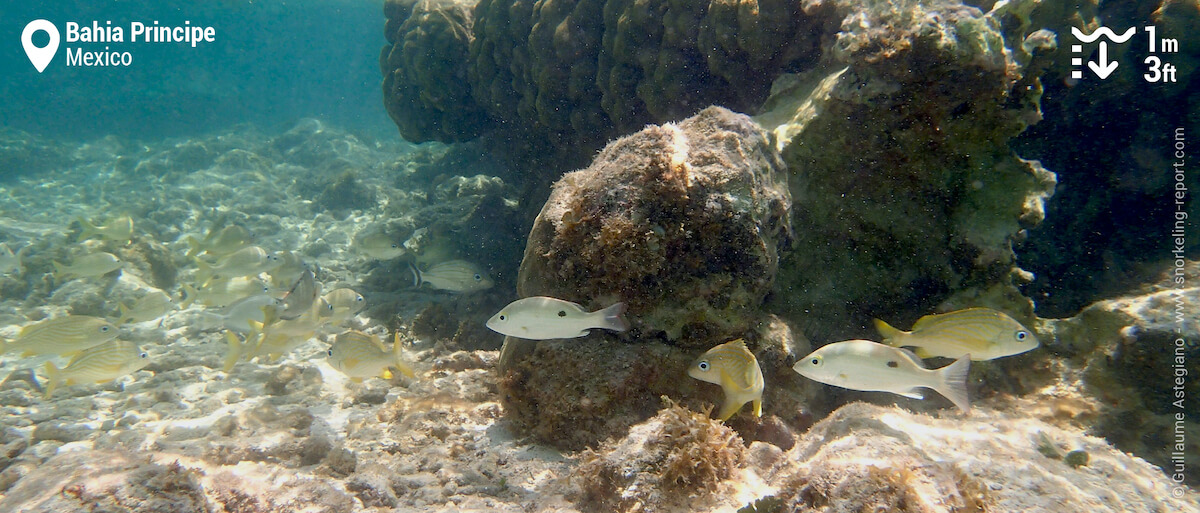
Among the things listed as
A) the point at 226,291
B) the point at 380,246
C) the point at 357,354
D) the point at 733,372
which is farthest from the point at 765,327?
the point at 226,291

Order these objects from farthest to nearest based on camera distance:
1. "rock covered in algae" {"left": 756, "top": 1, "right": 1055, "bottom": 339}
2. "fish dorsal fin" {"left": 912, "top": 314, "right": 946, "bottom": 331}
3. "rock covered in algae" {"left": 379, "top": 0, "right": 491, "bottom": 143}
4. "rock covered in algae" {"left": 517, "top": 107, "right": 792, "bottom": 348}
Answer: "rock covered in algae" {"left": 379, "top": 0, "right": 491, "bottom": 143}, "rock covered in algae" {"left": 756, "top": 1, "right": 1055, "bottom": 339}, "rock covered in algae" {"left": 517, "top": 107, "right": 792, "bottom": 348}, "fish dorsal fin" {"left": 912, "top": 314, "right": 946, "bottom": 331}

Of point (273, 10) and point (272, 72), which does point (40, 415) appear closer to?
point (273, 10)

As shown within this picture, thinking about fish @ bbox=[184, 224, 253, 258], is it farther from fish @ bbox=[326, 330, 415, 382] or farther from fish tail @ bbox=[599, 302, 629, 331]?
fish tail @ bbox=[599, 302, 629, 331]

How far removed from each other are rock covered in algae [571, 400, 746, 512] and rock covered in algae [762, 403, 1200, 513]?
37cm

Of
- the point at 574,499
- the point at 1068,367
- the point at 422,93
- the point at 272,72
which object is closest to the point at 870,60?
the point at 1068,367

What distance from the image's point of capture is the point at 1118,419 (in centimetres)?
360

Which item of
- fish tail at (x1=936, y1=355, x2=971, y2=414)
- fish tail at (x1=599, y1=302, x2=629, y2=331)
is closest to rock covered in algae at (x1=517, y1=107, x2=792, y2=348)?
fish tail at (x1=599, y1=302, x2=629, y2=331)

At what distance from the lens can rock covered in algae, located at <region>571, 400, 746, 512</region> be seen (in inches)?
107

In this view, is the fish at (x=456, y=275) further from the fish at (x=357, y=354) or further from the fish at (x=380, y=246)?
the fish at (x=357, y=354)

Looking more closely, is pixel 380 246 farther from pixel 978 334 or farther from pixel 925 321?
pixel 978 334

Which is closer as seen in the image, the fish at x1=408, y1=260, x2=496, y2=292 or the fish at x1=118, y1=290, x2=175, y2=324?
the fish at x1=118, y1=290, x2=175, y2=324

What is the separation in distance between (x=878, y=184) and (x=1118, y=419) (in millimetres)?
2389

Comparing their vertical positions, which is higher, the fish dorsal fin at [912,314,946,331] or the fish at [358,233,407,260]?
the fish at [358,233,407,260]

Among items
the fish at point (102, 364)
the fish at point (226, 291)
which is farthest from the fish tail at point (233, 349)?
the fish at point (226, 291)
